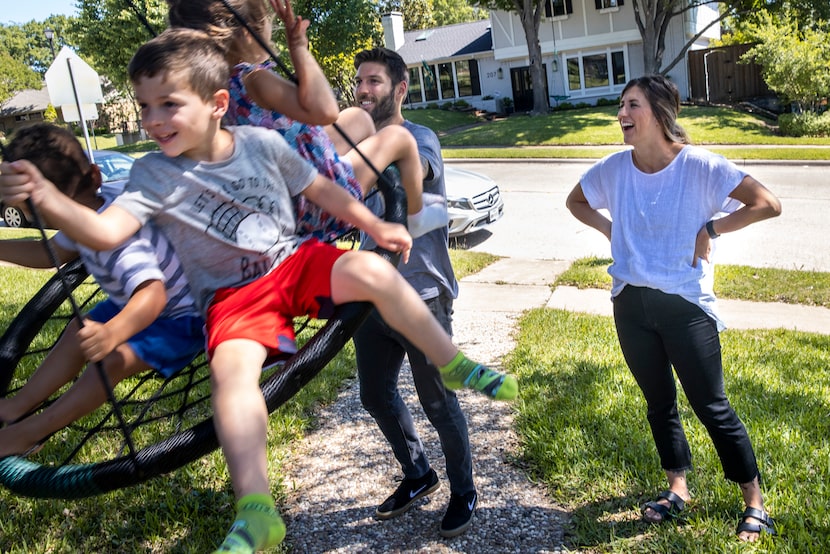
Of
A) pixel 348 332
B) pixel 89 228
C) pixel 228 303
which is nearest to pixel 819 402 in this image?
pixel 348 332

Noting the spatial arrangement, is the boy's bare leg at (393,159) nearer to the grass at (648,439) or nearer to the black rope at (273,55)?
the black rope at (273,55)

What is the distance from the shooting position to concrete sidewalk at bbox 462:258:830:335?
6.31m

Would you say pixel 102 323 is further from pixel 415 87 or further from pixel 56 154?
pixel 415 87

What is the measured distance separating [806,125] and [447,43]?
2094 cm

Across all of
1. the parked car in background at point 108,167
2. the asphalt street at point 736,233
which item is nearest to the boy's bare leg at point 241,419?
the asphalt street at point 736,233

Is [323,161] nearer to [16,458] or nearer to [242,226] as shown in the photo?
[242,226]

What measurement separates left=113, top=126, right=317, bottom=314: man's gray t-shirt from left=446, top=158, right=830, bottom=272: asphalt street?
24.4ft

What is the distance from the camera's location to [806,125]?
19.2 meters

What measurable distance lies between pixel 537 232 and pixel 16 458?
9.30 m

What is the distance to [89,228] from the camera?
1.83m

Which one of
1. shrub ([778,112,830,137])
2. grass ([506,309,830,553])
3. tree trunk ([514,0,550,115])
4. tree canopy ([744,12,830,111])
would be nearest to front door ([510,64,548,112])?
tree trunk ([514,0,550,115])

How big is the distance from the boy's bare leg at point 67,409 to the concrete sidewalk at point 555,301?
4.92m

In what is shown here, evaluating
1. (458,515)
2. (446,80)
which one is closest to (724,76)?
(446,80)

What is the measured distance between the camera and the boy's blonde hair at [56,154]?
7.00 ft
